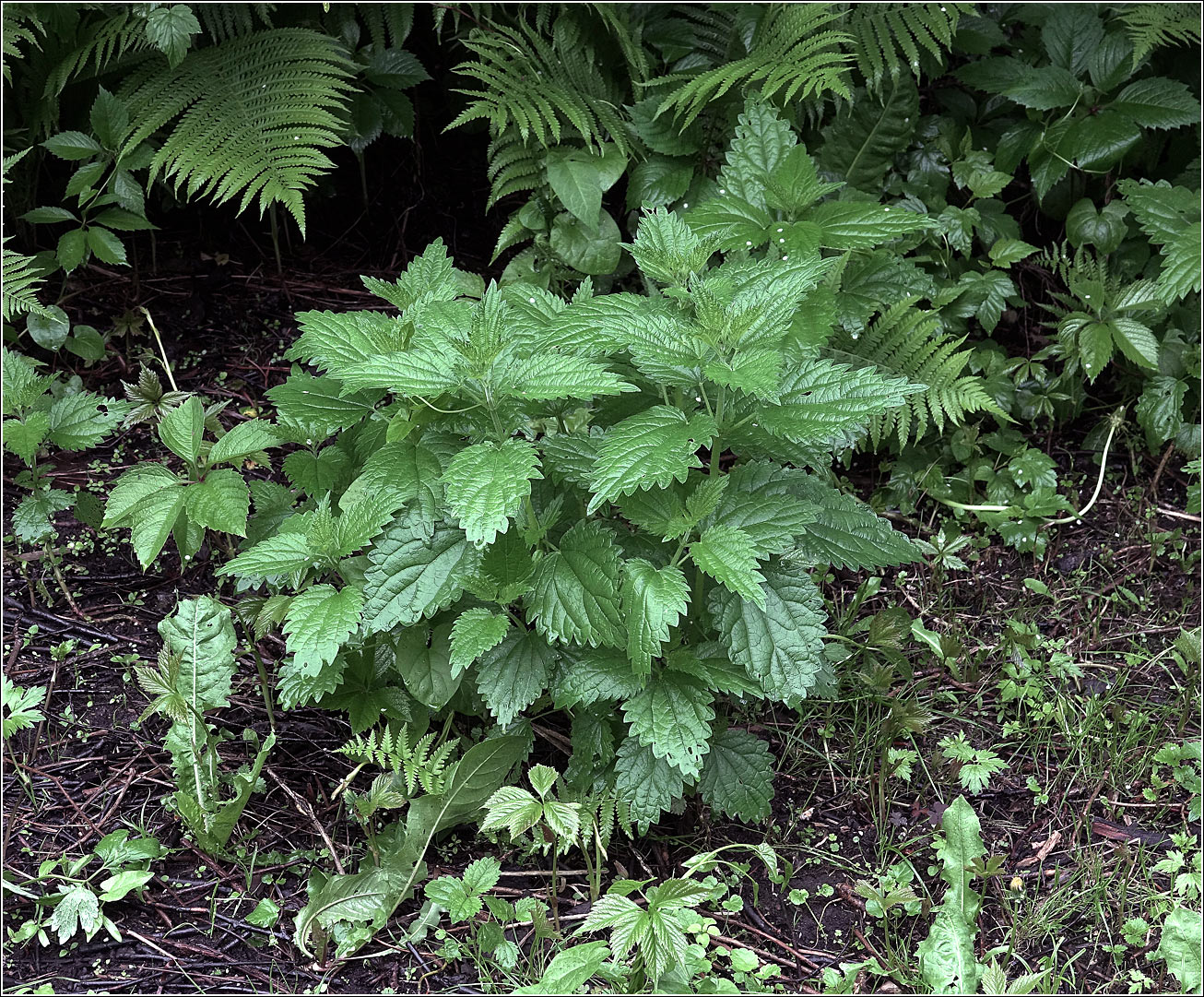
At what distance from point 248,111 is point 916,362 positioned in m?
2.11

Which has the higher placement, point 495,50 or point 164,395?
point 495,50

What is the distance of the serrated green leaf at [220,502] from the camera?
2.34 meters

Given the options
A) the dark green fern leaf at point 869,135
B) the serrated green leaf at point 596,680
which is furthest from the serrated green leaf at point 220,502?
the dark green fern leaf at point 869,135

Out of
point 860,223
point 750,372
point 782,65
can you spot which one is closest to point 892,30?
point 782,65

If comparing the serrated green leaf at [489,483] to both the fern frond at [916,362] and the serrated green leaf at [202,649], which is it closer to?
the serrated green leaf at [202,649]

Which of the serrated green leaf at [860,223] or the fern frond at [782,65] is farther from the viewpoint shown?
the fern frond at [782,65]

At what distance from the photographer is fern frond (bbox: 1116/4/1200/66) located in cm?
320

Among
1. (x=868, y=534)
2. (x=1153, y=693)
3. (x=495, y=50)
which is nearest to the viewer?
(x=868, y=534)

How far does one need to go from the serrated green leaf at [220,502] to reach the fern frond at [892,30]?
213 cm

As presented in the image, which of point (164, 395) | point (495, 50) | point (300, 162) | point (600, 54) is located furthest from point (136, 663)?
point (600, 54)

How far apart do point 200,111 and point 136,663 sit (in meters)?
1.65

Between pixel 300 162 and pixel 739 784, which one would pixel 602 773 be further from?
pixel 300 162

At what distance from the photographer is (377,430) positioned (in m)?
2.38

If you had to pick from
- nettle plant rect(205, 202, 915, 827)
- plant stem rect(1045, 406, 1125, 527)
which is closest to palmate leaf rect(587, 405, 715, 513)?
nettle plant rect(205, 202, 915, 827)
